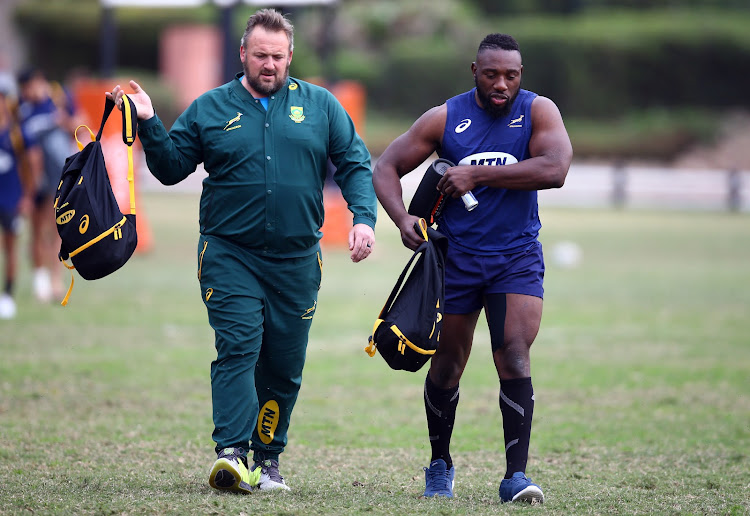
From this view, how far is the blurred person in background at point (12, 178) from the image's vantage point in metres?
11.8

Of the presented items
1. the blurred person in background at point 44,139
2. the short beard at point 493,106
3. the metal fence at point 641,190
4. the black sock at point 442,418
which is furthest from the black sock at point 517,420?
the metal fence at point 641,190

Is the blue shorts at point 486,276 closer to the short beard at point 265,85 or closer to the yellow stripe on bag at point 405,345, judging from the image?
the yellow stripe on bag at point 405,345

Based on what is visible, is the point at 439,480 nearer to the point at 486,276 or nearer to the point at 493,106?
the point at 486,276

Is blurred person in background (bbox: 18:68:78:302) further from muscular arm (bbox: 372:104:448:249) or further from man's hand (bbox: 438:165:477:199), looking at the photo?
man's hand (bbox: 438:165:477:199)

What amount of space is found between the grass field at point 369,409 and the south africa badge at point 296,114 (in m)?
1.85

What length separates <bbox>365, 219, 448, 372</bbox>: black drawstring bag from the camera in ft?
17.6

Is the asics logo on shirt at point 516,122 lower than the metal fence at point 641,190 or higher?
higher

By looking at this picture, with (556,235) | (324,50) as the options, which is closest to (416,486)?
(324,50)

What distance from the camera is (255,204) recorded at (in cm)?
557

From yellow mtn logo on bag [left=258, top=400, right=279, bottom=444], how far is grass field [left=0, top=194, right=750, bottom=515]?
32cm

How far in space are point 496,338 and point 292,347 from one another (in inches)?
40.6

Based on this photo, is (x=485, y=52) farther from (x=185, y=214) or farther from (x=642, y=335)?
(x=185, y=214)

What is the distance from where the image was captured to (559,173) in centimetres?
544

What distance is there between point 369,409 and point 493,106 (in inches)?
132
